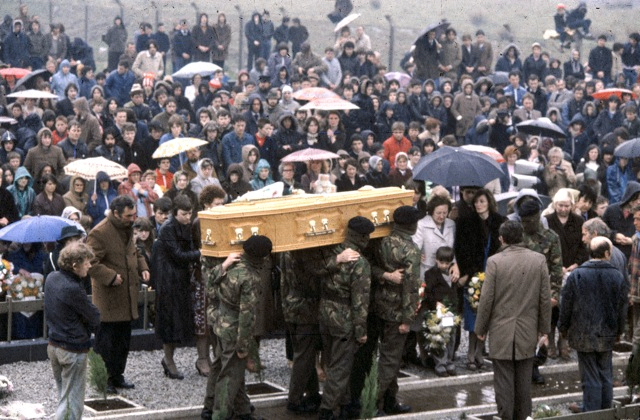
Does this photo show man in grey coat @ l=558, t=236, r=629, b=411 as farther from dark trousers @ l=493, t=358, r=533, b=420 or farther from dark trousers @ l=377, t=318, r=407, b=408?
dark trousers @ l=377, t=318, r=407, b=408

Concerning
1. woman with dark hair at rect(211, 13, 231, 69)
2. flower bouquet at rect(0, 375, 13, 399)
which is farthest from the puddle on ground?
woman with dark hair at rect(211, 13, 231, 69)

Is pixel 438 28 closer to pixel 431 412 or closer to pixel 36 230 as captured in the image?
pixel 36 230

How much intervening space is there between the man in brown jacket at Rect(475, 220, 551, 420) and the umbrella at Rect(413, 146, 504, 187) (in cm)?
298

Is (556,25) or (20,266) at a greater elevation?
(556,25)

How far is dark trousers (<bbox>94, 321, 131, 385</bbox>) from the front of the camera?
41.8ft

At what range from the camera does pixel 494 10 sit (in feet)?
129

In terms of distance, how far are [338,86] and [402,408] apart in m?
15.6

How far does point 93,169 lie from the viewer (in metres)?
17.5

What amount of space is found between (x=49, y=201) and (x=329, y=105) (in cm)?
721

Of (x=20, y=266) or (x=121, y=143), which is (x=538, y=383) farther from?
(x=121, y=143)

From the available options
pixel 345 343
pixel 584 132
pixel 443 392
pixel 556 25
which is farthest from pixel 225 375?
pixel 556 25

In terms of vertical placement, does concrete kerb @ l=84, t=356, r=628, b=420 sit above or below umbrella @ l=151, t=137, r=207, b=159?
below

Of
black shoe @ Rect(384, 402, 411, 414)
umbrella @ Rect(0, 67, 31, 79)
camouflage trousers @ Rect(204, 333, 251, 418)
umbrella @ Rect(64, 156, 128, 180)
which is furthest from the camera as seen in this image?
umbrella @ Rect(0, 67, 31, 79)

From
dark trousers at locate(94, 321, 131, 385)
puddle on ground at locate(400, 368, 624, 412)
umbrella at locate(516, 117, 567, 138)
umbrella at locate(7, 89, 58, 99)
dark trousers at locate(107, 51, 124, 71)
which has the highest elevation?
dark trousers at locate(107, 51, 124, 71)
